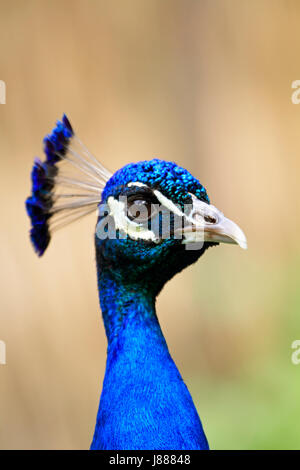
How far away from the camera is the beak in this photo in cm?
114

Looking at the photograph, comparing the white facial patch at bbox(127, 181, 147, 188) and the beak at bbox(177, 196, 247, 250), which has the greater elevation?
the white facial patch at bbox(127, 181, 147, 188)

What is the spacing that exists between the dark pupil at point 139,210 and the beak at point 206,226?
0.30ft

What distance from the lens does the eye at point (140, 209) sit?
122 cm

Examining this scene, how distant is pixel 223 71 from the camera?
353cm

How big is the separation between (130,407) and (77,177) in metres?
0.60

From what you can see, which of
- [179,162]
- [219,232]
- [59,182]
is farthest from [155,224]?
[179,162]

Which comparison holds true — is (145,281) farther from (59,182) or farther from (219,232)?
(59,182)

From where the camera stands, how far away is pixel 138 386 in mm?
1198

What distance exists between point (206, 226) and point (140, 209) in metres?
0.16

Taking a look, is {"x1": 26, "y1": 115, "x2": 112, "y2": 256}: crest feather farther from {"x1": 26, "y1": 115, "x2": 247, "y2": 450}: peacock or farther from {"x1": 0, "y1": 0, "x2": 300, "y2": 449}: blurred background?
{"x1": 0, "y1": 0, "x2": 300, "y2": 449}: blurred background

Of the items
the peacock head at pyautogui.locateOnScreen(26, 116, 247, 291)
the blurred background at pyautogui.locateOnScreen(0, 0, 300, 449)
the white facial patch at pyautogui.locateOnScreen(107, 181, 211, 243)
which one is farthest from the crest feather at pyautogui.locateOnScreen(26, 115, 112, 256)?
the blurred background at pyautogui.locateOnScreen(0, 0, 300, 449)

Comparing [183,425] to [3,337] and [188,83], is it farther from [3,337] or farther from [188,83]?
[188,83]

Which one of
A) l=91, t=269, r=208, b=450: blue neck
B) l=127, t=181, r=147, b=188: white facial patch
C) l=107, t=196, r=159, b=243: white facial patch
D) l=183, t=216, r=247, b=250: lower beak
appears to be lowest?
l=91, t=269, r=208, b=450: blue neck

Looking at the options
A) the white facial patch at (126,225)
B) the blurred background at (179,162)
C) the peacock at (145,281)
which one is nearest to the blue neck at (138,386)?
the peacock at (145,281)
